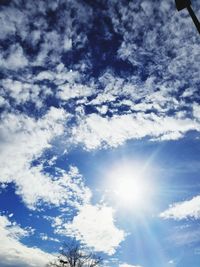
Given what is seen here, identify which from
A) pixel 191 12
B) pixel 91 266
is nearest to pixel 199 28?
pixel 191 12

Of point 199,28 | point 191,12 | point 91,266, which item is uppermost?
point 91,266

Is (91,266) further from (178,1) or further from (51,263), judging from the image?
(178,1)

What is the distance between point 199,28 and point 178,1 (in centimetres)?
66

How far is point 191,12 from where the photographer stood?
5.01m

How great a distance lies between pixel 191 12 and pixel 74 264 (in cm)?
4987

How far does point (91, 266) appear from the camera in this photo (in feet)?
159

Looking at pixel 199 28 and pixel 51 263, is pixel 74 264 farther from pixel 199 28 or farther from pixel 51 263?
pixel 199 28

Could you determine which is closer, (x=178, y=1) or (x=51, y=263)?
(x=178, y=1)

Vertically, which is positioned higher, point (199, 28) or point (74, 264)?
point (74, 264)

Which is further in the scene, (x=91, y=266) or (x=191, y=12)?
(x=91, y=266)

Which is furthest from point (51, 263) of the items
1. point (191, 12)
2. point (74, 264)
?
point (191, 12)

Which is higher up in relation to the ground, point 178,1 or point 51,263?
point 51,263

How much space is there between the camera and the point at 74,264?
4922cm

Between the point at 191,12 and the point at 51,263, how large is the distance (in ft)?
165
